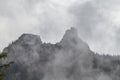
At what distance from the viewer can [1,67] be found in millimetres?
23438

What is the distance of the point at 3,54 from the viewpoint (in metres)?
23.5

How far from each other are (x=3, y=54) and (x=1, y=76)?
1693 millimetres

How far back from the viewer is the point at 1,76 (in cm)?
2398

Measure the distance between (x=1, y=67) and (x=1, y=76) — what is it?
0.88 meters

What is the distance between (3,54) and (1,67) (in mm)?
915
